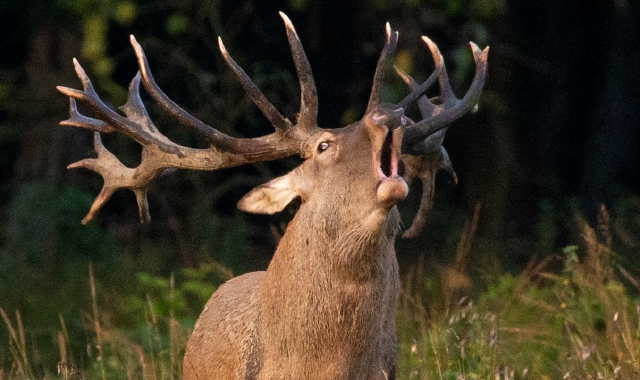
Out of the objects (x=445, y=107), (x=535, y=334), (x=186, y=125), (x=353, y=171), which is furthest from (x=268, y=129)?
(x=353, y=171)

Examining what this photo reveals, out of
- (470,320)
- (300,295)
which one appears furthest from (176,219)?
(300,295)

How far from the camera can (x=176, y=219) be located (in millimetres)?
10227

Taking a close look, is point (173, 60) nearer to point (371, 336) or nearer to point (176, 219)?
point (176, 219)

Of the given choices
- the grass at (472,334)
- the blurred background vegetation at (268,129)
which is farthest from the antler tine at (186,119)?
the blurred background vegetation at (268,129)

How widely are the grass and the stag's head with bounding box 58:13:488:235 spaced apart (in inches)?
33.7

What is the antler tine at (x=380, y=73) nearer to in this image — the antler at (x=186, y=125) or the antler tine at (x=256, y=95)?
the antler at (x=186, y=125)

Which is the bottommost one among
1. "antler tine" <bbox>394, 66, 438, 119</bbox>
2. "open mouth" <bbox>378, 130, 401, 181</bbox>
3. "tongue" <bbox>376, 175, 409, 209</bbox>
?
"tongue" <bbox>376, 175, 409, 209</bbox>

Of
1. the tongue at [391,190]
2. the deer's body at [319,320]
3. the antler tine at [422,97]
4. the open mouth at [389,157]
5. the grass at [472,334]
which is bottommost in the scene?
the grass at [472,334]

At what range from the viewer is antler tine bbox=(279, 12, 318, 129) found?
4.54 m

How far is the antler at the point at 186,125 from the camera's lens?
4578mm

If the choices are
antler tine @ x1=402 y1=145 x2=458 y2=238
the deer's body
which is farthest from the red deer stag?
antler tine @ x1=402 y1=145 x2=458 y2=238

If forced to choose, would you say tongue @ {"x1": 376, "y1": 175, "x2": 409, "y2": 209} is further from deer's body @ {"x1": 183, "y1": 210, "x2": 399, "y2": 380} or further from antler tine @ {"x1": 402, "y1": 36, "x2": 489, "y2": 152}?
antler tine @ {"x1": 402, "y1": 36, "x2": 489, "y2": 152}

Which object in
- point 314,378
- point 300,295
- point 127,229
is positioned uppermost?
point 300,295

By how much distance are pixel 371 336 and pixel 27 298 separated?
3.95m
